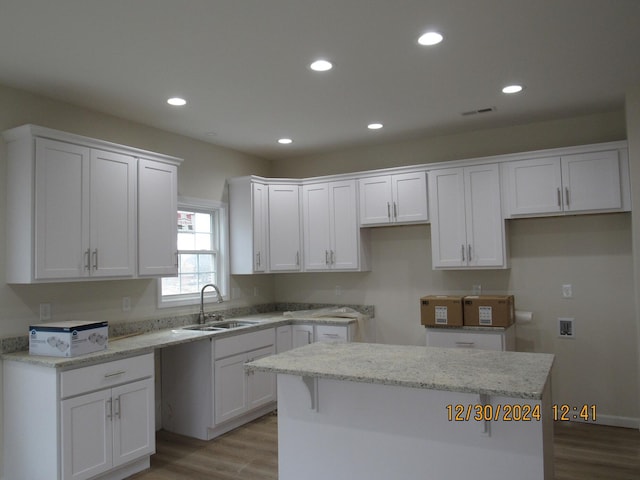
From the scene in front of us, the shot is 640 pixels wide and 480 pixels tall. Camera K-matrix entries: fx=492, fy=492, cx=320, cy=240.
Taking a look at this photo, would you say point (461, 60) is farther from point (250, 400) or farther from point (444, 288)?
point (250, 400)

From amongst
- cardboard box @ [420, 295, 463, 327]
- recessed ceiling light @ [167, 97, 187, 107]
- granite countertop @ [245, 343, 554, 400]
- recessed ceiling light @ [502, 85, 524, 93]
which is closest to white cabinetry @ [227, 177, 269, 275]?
recessed ceiling light @ [167, 97, 187, 107]

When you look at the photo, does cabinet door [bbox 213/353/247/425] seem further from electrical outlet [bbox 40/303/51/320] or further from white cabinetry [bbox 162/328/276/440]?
electrical outlet [bbox 40/303/51/320]

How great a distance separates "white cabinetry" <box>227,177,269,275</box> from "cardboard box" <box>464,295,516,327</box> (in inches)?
81.6

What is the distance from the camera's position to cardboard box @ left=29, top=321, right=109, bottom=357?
9.95 feet

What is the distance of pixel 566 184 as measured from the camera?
13.5 feet

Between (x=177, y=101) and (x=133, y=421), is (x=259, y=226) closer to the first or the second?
(x=177, y=101)

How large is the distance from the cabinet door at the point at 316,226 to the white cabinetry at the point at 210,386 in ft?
3.56

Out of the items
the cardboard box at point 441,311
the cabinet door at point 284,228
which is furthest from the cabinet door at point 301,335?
the cardboard box at point 441,311

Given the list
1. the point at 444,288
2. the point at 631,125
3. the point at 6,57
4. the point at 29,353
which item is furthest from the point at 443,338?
the point at 6,57

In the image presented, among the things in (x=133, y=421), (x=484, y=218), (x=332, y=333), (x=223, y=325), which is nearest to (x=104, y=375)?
(x=133, y=421)

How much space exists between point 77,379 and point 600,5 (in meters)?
3.55

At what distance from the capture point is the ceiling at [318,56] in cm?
245

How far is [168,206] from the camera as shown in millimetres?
→ 4059

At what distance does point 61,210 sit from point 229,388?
6.42 feet
